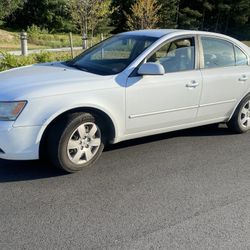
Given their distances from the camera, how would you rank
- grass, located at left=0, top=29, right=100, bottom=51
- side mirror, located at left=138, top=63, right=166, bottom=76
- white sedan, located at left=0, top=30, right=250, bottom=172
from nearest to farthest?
white sedan, located at left=0, top=30, right=250, bottom=172, side mirror, located at left=138, top=63, right=166, bottom=76, grass, located at left=0, top=29, right=100, bottom=51

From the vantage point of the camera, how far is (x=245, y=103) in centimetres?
605

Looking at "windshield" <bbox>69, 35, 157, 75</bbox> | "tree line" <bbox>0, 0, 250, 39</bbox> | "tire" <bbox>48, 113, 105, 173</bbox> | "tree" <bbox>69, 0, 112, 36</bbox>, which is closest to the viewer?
"tire" <bbox>48, 113, 105, 173</bbox>

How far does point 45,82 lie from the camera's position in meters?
4.41

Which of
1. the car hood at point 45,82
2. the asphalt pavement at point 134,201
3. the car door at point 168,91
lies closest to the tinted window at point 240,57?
the car door at point 168,91

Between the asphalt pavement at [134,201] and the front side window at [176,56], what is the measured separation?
1.08 m

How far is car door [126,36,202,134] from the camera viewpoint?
4.82 meters

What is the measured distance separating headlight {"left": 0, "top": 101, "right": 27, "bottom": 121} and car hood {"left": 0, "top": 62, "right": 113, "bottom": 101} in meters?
0.06

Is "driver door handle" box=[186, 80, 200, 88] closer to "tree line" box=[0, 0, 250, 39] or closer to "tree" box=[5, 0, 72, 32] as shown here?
"tree line" box=[0, 0, 250, 39]

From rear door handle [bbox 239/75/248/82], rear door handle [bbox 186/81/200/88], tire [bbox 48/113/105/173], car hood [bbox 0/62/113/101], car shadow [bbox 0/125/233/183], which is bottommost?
car shadow [bbox 0/125/233/183]

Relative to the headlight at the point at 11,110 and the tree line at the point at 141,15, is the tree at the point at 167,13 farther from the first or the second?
the headlight at the point at 11,110

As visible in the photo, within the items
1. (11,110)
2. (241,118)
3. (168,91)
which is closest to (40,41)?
(241,118)

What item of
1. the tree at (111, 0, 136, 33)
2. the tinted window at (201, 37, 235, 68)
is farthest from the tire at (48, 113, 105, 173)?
the tree at (111, 0, 136, 33)

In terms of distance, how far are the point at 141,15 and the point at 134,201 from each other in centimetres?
2488

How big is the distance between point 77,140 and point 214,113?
7.09 feet
